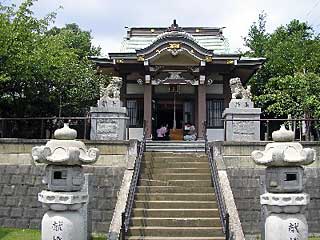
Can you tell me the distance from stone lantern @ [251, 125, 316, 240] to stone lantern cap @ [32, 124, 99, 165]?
374cm

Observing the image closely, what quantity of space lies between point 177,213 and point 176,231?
29.0 inches

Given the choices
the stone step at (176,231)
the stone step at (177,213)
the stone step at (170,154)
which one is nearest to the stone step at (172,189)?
the stone step at (177,213)

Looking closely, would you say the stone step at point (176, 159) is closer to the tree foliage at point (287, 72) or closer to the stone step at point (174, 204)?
the stone step at point (174, 204)

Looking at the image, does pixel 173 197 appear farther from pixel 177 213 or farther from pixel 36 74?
pixel 36 74

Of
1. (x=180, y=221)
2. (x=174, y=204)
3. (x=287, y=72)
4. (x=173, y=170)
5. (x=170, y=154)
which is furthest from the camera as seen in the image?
(x=287, y=72)

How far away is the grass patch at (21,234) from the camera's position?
13.9 m

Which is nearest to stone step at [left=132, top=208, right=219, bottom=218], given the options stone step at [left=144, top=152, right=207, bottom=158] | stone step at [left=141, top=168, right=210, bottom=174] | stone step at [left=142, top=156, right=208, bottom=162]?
stone step at [left=141, top=168, right=210, bottom=174]

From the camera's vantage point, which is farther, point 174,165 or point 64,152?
point 174,165

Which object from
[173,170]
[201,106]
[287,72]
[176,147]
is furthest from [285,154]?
[287,72]

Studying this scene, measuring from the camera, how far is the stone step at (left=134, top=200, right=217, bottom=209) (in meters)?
13.4

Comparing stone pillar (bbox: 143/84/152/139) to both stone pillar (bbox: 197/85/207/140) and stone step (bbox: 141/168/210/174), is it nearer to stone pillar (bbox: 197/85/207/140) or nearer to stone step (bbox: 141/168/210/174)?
stone pillar (bbox: 197/85/207/140)

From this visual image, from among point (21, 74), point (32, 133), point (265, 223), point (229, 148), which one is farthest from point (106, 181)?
point (32, 133)

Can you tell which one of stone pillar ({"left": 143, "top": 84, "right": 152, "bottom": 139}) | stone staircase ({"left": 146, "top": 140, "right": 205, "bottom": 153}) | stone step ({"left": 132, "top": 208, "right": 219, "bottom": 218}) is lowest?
stone step ({"left": 132, "top": 208, "right": 219, "bottom": 218})

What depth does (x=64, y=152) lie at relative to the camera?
10719mm
